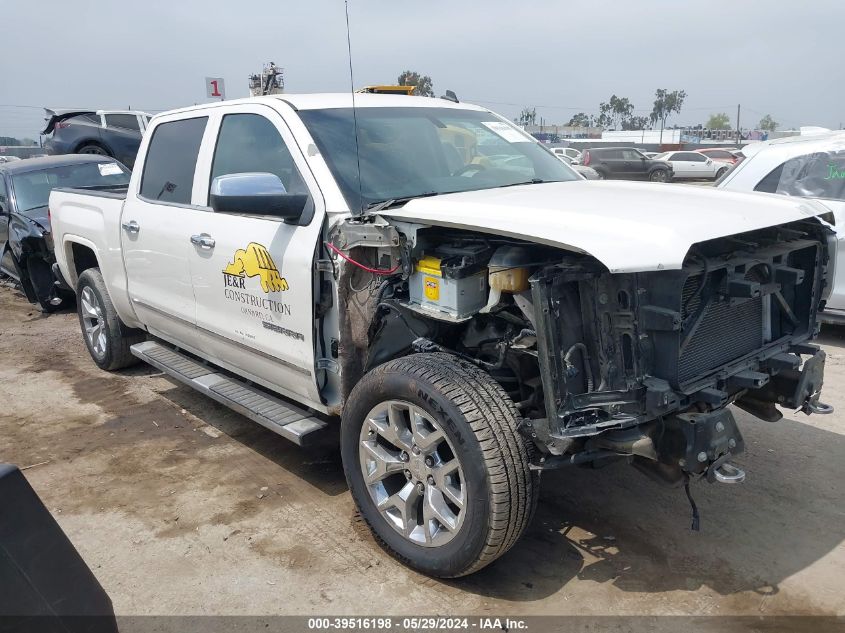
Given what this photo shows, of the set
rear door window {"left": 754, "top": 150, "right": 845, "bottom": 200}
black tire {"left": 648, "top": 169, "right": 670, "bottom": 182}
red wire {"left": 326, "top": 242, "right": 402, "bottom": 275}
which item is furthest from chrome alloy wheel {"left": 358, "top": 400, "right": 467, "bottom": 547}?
black tire {"left": 648, "top": 169, "right": 670, "bottom": 182}

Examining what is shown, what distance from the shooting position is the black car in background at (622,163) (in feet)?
89.7

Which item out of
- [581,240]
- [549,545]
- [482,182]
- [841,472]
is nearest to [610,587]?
[549,545]

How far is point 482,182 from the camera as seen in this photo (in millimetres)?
3838

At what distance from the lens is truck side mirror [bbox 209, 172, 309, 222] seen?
3.29 meters

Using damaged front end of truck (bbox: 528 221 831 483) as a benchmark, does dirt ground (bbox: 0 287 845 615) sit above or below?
below

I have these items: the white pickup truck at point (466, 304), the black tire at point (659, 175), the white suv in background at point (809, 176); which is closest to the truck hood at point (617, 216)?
the white pickup truck at point (466, 304)

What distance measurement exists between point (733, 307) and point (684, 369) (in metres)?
0.45

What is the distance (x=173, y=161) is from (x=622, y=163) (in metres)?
25.3

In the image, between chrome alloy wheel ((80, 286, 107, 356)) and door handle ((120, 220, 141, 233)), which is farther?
chrome alloy wheel ((80, 286, 107, 356))

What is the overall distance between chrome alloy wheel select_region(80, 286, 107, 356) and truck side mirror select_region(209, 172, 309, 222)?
3.12 meters

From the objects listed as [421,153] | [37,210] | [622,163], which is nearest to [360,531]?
[421,153]

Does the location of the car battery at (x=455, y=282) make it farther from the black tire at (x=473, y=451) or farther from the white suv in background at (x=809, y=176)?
the white suv in background at (x=809, y=176)

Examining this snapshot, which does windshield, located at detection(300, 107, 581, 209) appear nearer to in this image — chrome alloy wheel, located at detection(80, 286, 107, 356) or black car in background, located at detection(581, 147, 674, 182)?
chrome alloy wheel, located at detection(80, 286, 107, 356)

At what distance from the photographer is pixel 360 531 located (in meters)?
3.47
